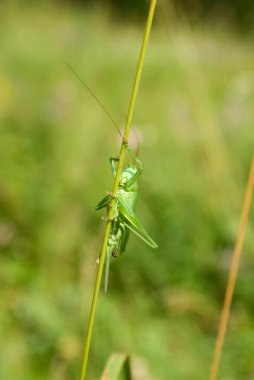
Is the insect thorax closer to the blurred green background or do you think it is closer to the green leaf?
the green leaf

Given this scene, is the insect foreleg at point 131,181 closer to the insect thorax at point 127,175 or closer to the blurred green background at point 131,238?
the insect thorax at point 127,175

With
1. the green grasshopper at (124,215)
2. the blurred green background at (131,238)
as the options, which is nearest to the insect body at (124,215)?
the green grasshopper at (124,215)

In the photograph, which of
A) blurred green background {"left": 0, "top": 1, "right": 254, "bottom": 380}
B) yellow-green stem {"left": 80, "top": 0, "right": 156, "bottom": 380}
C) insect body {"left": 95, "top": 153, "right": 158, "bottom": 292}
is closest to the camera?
yellow-green stem {"left": 80, "top": 0, "right": 156, "bottom": 380}

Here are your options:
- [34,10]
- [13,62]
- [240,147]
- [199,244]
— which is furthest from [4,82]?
[34,10]

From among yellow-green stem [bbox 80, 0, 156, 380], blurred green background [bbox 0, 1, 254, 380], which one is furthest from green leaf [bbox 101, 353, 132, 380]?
blurred green background [bbox 0, 1, 254, 380]

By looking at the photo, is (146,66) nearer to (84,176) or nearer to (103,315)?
(84,176)

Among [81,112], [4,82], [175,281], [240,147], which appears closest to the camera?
[175,281]

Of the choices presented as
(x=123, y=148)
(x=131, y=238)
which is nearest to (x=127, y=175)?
(x=123, y=148)
